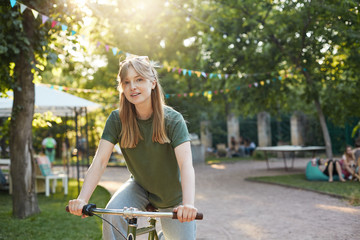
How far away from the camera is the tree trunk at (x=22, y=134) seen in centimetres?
758

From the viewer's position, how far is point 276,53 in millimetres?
13891

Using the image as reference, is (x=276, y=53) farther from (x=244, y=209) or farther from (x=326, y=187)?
(x=244, y=209)

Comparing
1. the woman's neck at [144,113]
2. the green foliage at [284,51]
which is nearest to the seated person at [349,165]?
the green foliage at [284,51]

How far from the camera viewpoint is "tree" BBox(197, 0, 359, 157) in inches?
468

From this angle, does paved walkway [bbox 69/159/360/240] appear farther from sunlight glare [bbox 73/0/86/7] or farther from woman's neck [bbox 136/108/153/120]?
sunlight glare [bbox 73/0/86/7]

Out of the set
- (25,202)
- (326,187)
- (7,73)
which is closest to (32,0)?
(7,73)

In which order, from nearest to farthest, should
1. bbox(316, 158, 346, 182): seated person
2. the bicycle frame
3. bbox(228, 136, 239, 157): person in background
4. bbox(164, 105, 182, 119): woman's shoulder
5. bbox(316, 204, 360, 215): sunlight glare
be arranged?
the bicycle frame < bbox(164, 105, 182, 119): woman's shoulder < bbox(316, 204, 360, 215): sunlight glare < bbox(316, 158, 346, 182): seated person < bbox(228, 136, 239, 157): person in background

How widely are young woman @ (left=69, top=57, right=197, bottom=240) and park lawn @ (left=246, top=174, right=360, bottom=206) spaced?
671cm

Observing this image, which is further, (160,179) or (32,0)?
(32,0)

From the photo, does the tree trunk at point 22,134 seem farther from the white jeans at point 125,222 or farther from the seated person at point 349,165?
the seated person at point 349,165

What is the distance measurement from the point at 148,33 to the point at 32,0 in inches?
468

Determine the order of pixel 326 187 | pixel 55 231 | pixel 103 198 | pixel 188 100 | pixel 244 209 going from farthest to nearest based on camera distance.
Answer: pixel 188 100 < pixel 326 187 < pixel 103 198 < pixel 244 209 < pixel 55 231

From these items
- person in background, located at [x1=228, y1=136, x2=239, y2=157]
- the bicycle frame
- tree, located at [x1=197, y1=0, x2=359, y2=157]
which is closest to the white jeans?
the bicycle frame

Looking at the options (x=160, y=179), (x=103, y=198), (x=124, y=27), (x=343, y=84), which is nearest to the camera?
(x=160, y=179)
